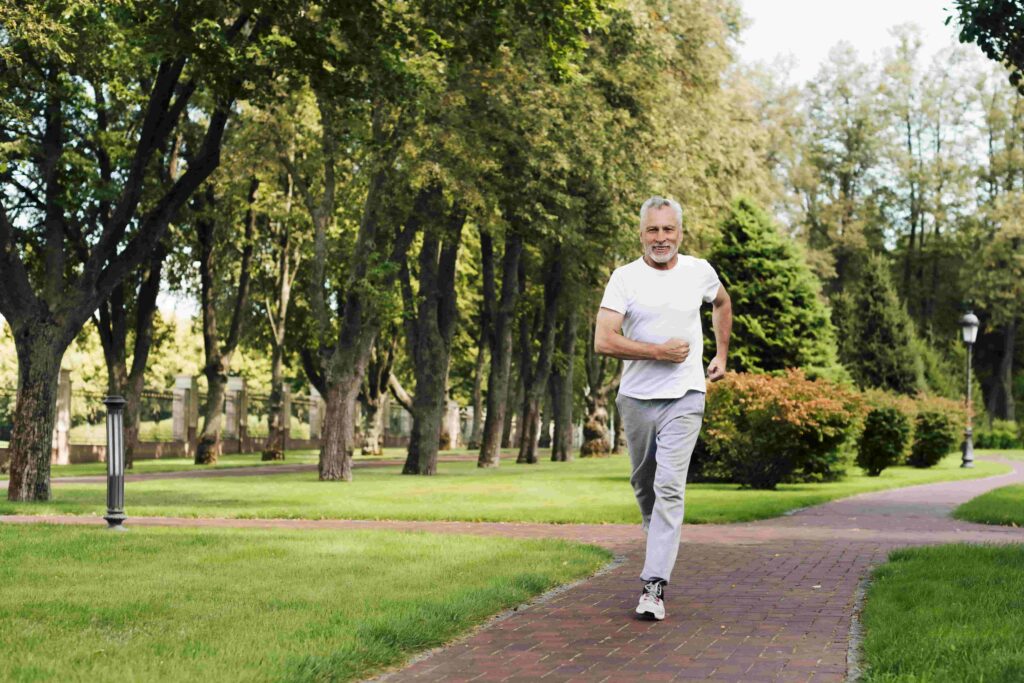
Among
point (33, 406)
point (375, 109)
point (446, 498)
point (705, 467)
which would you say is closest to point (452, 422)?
point (375, 109)

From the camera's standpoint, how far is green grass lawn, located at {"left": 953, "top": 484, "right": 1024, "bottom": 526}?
15.6 metres

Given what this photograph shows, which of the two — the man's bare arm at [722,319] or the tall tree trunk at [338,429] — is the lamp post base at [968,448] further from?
the man's bare arm at [722,319]

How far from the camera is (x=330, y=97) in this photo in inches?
741

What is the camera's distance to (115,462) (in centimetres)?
1400

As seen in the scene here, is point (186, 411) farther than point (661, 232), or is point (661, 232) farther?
point (186, 411)

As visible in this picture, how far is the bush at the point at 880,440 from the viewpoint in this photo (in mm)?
29781

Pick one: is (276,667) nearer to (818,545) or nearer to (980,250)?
(818,545)

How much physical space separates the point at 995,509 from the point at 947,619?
10.5 metres

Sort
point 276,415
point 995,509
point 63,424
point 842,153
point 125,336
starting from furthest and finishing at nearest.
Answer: point 842,153, point 276,415, point 63,424, point 125,336, point 995,509

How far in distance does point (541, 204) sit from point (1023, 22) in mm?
19494

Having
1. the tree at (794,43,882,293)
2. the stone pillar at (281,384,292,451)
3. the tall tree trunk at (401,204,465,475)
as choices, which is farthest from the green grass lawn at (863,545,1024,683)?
the tree at (794,43,882,293)

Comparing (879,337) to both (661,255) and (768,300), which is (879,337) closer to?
(768,300)

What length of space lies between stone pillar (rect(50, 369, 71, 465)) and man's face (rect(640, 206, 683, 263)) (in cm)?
3303

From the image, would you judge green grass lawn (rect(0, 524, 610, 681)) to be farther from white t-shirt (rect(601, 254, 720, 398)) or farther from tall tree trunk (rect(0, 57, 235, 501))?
tall tree trunk (rect(0, 57, 235, 501))
